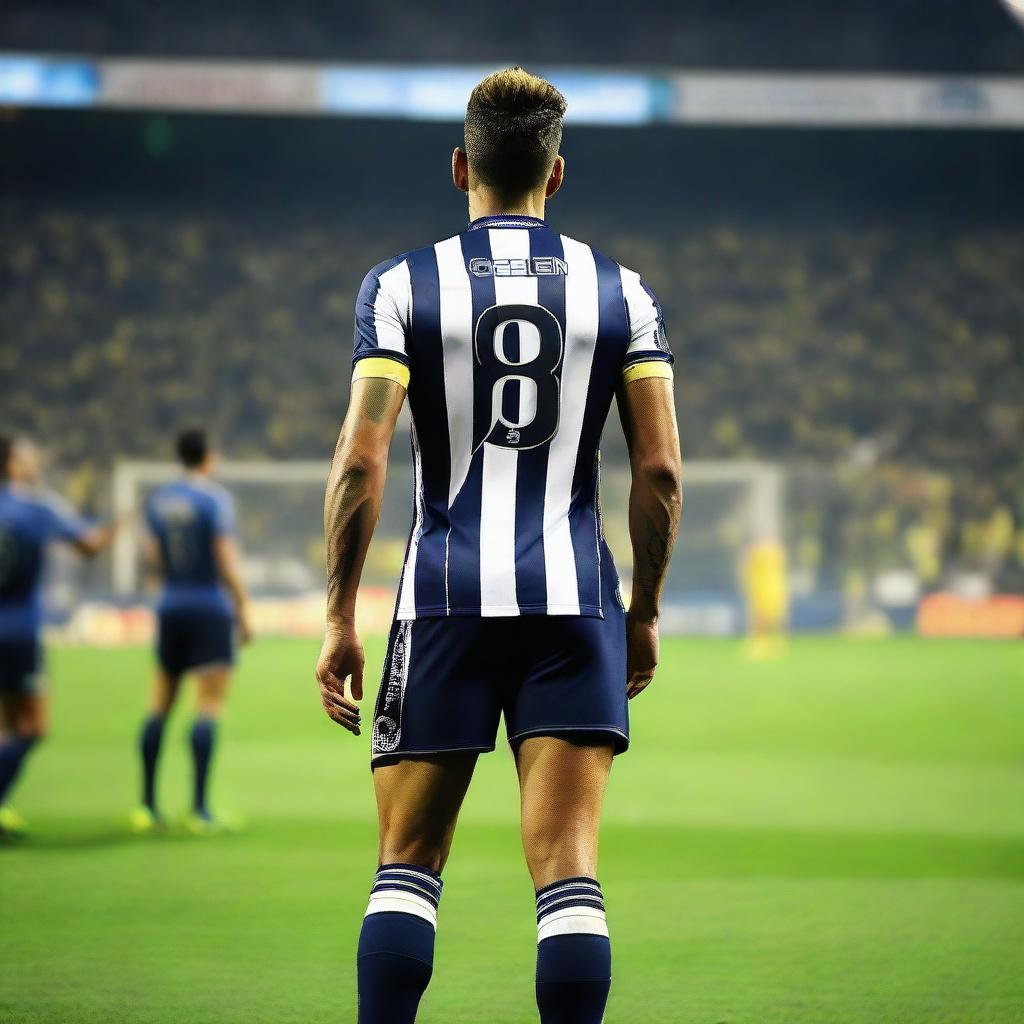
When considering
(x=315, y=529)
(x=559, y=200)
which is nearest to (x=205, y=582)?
(x=315, y=529)

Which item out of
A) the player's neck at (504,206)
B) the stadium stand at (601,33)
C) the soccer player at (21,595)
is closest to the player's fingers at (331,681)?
the player's neck at (504,206)

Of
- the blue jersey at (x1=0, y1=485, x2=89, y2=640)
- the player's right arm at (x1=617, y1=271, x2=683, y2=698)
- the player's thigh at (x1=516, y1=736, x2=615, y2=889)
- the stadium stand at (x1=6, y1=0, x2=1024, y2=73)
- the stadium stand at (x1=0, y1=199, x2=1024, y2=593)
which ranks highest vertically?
the stadium stand at (x1=6, y1=0, x2=1024, y2=73)

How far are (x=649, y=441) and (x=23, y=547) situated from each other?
4.46 meters

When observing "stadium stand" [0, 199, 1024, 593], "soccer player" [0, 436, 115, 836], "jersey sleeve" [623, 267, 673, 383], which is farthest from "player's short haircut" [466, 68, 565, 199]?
"stadium stand" [0, 199, 1024, 593]

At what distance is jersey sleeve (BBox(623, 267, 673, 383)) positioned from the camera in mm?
2324

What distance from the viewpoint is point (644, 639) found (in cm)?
242

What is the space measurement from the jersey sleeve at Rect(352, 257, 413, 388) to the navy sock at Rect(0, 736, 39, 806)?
4190 millimetres

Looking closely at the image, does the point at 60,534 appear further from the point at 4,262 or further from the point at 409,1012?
the point at 4,262

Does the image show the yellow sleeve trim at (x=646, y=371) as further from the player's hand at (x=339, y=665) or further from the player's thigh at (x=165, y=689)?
the player's thigh at (x=165, y=689)

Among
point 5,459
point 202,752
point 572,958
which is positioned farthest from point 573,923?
point 5,459

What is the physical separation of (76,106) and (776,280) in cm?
1150

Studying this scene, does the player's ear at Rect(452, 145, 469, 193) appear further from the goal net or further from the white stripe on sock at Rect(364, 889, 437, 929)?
the goal net

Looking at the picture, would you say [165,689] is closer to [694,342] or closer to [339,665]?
[339,665]

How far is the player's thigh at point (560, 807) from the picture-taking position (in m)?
2.20
